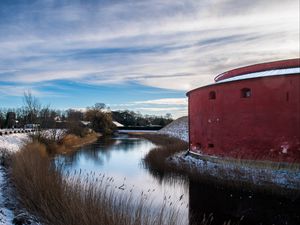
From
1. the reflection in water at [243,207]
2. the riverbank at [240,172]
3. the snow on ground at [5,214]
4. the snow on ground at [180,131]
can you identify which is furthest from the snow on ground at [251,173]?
the snow on ground at [180,131]

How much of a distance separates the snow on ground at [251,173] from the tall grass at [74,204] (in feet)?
17.0

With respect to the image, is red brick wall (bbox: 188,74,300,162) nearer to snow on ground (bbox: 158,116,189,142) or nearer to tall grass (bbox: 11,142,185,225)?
tall grass (bbox: 11,142,185,225)

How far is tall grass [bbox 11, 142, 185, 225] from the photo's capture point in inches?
190

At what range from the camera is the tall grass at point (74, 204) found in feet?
15.8

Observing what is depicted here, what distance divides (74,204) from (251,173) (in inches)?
295

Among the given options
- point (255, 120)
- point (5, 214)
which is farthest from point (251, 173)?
point (5, 214)

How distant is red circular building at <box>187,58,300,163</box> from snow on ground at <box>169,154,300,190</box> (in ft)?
2.74

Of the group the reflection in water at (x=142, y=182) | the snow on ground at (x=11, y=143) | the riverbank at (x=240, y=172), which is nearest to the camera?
the reflection in water at (x=142, y=182)

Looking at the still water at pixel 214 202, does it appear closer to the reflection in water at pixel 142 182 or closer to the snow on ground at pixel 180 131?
the reflection in water at pixel 142 182

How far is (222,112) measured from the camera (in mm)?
14680

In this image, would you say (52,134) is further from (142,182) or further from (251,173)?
(251,173)

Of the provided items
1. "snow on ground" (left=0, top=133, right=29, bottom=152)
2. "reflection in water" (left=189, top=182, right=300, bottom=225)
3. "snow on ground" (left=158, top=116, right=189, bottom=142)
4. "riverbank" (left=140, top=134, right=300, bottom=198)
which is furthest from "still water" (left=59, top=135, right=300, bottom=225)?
"snow on ground" (left=158, top=116, right=189, bottom=142)

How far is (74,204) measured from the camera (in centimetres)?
548

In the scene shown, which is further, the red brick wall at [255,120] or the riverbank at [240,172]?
the red brick wall at [255,120]
